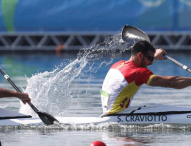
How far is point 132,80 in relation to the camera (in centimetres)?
1016

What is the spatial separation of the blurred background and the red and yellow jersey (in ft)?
83.2

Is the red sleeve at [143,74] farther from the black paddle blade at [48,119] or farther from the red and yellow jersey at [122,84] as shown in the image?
the black paddle blade at [48,119]

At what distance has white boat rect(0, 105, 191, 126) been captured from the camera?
1027 cm

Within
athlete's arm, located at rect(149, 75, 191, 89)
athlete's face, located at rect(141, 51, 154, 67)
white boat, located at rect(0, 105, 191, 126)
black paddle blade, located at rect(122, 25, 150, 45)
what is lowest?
white boat, located at rect(0, 105, 191, 126)

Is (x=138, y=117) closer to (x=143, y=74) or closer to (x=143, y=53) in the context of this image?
(x=143, y=74)

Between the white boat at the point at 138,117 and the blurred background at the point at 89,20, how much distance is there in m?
25.4

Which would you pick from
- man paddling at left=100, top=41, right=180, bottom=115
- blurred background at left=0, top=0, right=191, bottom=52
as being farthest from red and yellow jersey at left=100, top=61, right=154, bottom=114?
blurred background at left=0, top=0, right=191, bottom=52

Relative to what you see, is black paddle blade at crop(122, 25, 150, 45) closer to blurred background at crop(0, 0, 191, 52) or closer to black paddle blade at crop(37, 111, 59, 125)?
black paddle blade at crop(37, 111, 59, 125)

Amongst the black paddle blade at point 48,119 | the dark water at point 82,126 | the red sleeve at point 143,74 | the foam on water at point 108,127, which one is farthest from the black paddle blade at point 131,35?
the black paddle blade at point 48,119

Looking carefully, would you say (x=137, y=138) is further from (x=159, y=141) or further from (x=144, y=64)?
(x=144, y=64)

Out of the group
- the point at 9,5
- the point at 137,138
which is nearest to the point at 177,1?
the point at 9,5

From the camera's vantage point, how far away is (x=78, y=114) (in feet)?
39.6

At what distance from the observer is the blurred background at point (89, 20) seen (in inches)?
1414

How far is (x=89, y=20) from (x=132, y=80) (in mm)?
26559
